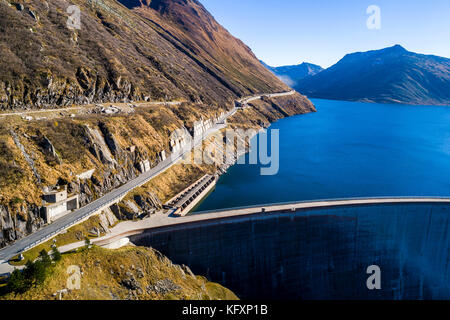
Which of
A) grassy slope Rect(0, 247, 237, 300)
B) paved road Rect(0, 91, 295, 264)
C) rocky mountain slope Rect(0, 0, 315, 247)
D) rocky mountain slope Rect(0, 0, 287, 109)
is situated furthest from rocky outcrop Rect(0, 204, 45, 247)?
rocky mountain slope Rect(0, 0, 287, 109)

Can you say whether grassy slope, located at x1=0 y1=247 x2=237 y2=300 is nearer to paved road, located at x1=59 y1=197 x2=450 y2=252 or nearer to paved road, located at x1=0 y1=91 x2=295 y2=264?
paved road, located at x1=59 y1=197 x2=450 y2=252

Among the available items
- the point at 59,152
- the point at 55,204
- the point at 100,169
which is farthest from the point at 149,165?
the point at 55,204

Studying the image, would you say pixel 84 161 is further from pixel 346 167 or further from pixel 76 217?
pixel 346 167

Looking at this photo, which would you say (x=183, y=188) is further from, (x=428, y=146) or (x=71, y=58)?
(x=428, y=146)

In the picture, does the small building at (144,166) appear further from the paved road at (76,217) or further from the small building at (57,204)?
the small building at (57,204)

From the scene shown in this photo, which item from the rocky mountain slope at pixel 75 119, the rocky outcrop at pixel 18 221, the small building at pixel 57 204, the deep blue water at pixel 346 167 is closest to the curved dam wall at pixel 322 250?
the small building at pixel 57 204

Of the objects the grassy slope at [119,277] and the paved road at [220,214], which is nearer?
the grassy slope at [119,277]

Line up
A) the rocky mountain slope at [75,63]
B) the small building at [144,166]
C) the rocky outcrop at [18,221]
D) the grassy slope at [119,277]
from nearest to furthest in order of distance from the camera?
1. the grassy slope at [119,277]
2. the rocky outcrop at [18,221]
3. the rocky mountain slope at [75,63]
4. the small building at [144,166]

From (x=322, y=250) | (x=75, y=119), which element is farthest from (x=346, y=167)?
(x=75, y=119)
